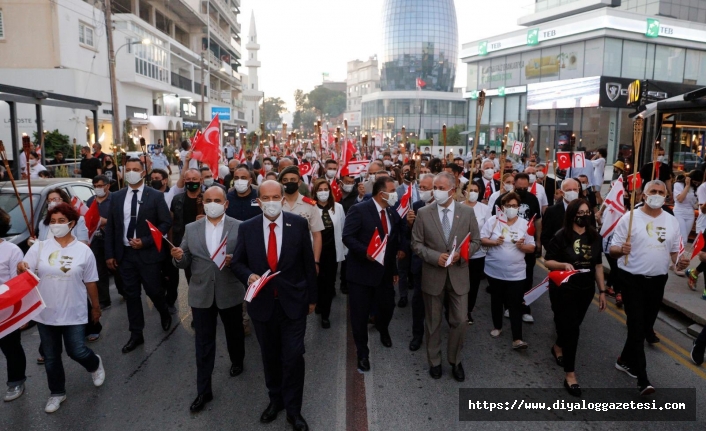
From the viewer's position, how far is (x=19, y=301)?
4.09m

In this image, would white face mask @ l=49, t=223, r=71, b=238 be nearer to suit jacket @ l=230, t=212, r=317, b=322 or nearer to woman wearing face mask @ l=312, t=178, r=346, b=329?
suit jacket @ l=230, t=212, r=317, b=322

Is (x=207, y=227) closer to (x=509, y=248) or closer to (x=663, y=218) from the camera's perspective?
(x=509, y=248)

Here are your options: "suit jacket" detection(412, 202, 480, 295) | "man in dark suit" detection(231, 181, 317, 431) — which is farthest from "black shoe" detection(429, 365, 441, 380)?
"man in dark suit" detection(231, 181, 317, 431)

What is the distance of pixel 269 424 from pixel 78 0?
2897 centimetres

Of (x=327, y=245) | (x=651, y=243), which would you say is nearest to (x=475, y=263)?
(x=327, y=245)

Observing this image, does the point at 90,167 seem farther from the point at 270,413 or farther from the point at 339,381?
the point at 270,413

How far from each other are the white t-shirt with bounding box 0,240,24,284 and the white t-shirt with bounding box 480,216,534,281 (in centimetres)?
479

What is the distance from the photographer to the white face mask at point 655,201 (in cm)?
500

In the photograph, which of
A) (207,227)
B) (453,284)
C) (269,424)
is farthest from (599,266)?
(207,227)

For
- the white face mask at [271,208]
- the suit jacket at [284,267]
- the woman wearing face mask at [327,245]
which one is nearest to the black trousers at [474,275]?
the woman wearing face mask at [327,245]

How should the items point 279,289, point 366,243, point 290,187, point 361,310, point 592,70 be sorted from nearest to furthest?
point 279,289 → point 361,310 → point 366,243 → point 290,187 → point 592,70

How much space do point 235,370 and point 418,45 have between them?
90800mm

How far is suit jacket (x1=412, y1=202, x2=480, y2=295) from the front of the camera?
5.17 metres

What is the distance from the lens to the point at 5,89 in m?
13.1
